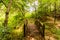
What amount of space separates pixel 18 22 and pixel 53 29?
121 inches

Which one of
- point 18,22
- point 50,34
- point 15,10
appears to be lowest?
point 50,34

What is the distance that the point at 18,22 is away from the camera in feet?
35.9

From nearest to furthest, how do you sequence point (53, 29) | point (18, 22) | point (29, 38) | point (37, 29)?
point (29, 38) < point (37, 29) < point (53, 29) < point (18, 22)

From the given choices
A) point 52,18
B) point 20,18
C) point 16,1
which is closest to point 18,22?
point 20,18

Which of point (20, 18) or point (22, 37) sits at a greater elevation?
point (20, 18)

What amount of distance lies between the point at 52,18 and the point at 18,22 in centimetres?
416

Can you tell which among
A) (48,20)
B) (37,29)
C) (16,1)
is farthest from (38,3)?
(37,29)

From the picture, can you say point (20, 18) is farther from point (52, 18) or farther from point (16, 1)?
point (52, 18)

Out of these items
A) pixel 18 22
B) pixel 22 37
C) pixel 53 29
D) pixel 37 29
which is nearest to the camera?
pixel 22 37

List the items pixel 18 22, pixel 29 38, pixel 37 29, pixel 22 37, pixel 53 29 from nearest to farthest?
1. pixel 29 38
2. pixel 22 37
3. pixel 37 29
4. pixel 53 29
5. pixel 18 22

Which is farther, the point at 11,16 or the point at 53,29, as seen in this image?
the point at 11,16

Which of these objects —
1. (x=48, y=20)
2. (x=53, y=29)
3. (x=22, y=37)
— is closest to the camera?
(x=22, y=37)

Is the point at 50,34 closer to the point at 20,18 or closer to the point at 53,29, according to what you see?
the point at 53,29

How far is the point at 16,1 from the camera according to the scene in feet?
34.9
